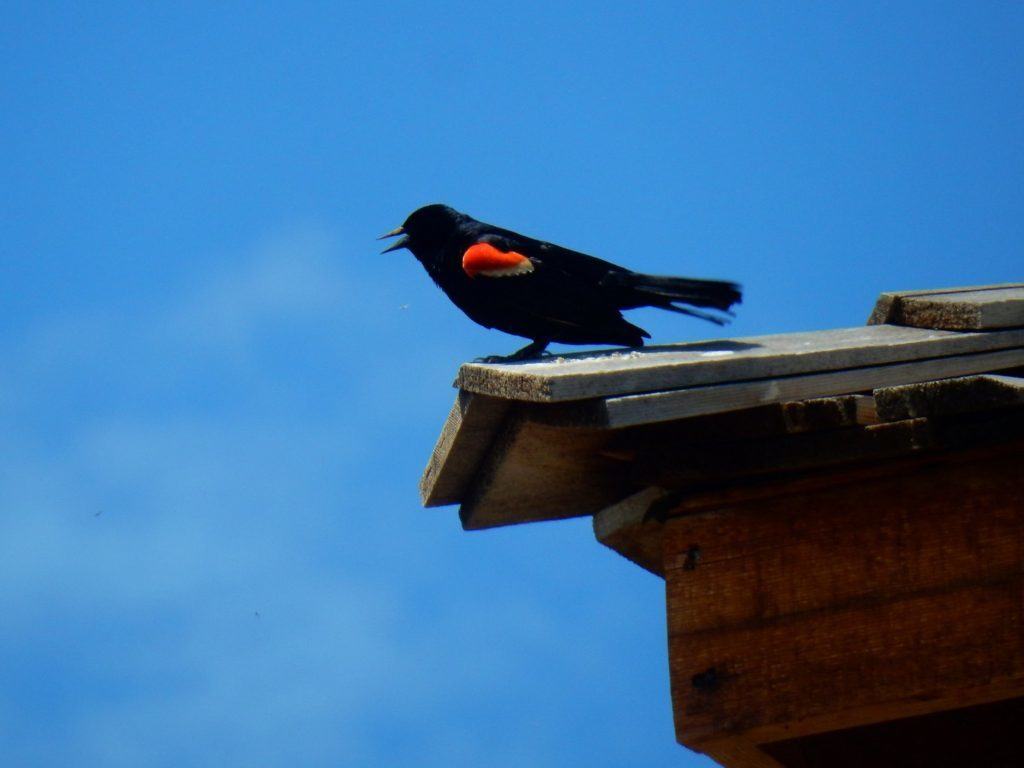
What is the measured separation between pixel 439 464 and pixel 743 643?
0.79 m

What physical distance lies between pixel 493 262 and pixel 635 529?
2534 mm

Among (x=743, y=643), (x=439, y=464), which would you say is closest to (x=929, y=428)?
(x=743, y=643)

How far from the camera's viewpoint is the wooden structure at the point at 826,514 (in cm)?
219

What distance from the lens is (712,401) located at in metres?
2.24

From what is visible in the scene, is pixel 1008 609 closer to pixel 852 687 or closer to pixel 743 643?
pixel 852 687

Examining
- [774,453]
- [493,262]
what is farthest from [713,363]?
[493,262]

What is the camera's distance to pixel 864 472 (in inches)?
90.3

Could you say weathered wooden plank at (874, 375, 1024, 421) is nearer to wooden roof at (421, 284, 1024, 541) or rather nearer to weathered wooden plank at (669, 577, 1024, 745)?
wooden roof at (421, 284, 1024, 541)

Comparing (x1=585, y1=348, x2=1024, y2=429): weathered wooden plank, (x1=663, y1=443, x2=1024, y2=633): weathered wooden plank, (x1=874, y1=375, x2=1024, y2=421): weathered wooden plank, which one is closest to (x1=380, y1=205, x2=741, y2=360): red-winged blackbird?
(x1=585, y1=348, x2=1024, y2=429): weathered wooden plank

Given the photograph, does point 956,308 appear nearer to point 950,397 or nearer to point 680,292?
point 950,397

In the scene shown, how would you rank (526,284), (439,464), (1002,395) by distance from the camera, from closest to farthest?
1. (1002,395)
2. (439,464)
3. (526,284)

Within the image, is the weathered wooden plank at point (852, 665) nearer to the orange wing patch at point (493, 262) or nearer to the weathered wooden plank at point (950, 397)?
the weathered wooden plank at point (950, 397)

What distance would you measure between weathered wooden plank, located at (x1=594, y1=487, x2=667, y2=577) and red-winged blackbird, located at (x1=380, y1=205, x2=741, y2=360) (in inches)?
48.8

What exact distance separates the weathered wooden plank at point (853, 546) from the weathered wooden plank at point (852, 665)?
1.2 inches
